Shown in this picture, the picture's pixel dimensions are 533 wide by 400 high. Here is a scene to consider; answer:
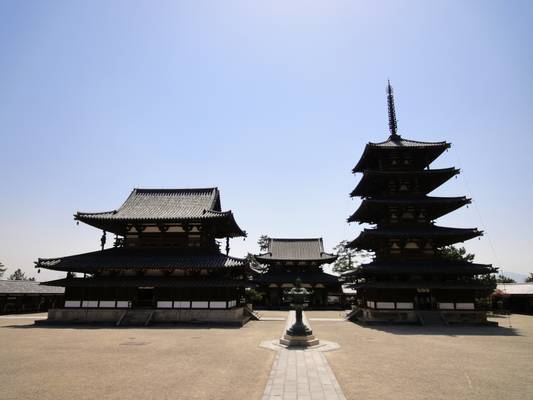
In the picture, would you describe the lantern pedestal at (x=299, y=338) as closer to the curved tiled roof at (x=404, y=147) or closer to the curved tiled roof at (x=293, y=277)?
the curved tiled roof at (x=404, y=147)

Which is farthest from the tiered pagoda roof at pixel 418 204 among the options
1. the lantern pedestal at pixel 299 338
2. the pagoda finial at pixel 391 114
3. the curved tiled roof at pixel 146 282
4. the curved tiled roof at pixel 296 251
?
the curved tiled roof at pixel 296 251

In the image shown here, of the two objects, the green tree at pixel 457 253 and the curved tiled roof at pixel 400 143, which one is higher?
the curved tiled roof at pixel 400 143

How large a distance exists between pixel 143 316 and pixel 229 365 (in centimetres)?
1737

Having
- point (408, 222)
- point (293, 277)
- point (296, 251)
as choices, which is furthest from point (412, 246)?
point (296, 251)

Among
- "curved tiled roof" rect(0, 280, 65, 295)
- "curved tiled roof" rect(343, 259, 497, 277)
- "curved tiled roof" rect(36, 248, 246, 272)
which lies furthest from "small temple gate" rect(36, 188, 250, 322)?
"curved tiled roof" rect(0, 280, 65, 295)

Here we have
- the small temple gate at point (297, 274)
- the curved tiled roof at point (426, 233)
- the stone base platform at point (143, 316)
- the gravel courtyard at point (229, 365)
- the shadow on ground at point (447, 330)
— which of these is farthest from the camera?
the small temple gate at point (297, 274)

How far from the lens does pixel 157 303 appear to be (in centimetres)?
2830

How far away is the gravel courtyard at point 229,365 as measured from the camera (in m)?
9.53

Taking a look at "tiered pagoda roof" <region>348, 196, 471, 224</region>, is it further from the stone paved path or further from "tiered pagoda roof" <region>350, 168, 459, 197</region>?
the stone paved path

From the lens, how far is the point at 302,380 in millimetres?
10398

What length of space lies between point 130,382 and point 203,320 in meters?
17.7

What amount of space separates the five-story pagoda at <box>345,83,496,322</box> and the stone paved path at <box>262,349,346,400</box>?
56.2 feet

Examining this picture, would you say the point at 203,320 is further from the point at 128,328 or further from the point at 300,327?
the point at 300,327

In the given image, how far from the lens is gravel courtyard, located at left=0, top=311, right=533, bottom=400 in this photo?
9531 mm
